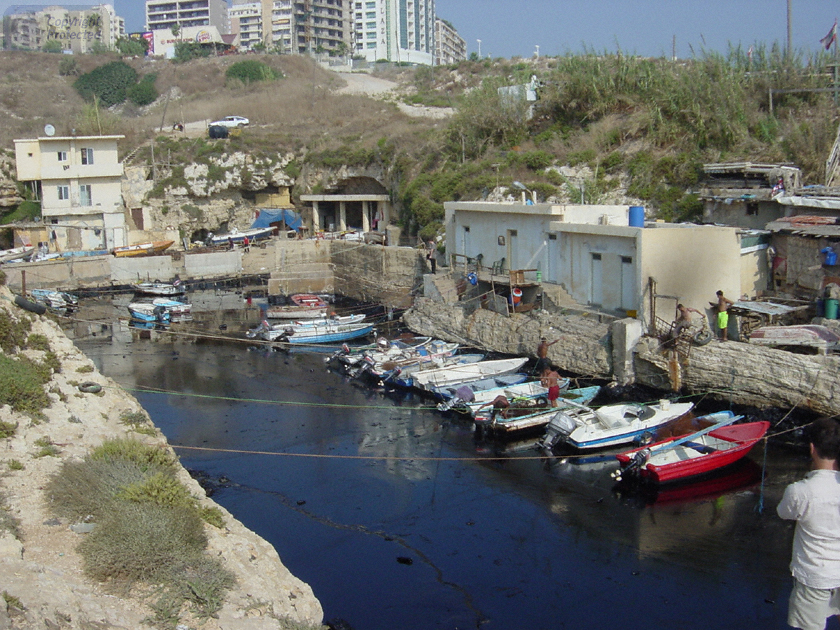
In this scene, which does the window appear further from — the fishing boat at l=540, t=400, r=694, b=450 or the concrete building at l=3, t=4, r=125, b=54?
the concrete building at l=3, t=4, r=125, b=54

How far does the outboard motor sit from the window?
114ft

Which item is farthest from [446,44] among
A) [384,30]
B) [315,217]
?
[315,217]

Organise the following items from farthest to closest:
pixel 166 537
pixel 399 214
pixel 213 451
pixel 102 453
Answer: pixel 399 214, pixel 213 451, pixel 102 453, pixel 166 537

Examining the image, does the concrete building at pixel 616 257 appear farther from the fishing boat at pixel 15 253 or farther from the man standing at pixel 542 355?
the fishing boat at pixel 15 253

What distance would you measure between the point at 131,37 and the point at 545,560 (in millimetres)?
101645

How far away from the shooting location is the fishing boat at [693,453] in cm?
1546

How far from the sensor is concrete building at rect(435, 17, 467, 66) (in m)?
119

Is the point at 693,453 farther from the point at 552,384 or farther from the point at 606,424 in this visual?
the point at 552,384

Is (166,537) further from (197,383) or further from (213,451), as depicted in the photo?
(197,383)

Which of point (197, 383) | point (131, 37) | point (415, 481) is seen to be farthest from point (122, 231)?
point (131, 37)

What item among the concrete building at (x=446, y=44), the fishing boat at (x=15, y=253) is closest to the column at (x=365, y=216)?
the fishing boat at (x=15, y=253)

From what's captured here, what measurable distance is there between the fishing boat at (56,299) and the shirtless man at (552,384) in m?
21.7

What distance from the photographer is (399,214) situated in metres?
43.1

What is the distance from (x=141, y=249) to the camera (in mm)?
40500
